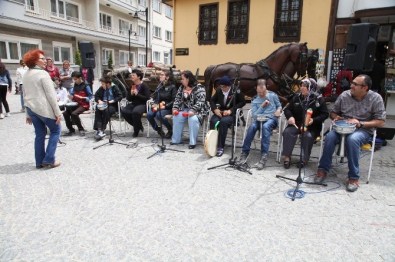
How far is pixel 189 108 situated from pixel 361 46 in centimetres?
382

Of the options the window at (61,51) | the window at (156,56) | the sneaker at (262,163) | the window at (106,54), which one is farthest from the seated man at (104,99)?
the window at (156,56)

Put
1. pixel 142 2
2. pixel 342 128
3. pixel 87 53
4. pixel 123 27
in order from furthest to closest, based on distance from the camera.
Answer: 1. pixel 142 2
2. pixel 123 27
3. pixel 87 53
4. pixel 342 128

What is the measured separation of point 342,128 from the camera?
4195 mm

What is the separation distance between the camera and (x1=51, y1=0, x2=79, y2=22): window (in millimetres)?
22875

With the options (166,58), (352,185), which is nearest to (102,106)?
(352,185)

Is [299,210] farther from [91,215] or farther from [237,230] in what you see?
[91,215]

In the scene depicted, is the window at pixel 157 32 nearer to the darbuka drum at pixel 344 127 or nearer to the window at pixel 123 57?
the window at pixel 123 57

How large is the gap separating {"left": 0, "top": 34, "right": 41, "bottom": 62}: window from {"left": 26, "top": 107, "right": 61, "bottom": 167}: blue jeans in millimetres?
17711

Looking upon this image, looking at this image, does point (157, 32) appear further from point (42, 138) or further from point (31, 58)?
point (42, 138)

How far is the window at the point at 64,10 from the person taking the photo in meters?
22.9

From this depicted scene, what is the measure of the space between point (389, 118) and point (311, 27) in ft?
14.4

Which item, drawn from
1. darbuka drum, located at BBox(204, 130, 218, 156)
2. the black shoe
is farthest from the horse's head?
→ the black shoe

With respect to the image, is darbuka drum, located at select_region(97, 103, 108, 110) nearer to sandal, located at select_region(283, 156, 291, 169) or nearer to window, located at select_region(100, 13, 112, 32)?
sandal, located at select_region(283, 156, 291, 169)

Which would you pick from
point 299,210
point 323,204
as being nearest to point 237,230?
point 299,210
